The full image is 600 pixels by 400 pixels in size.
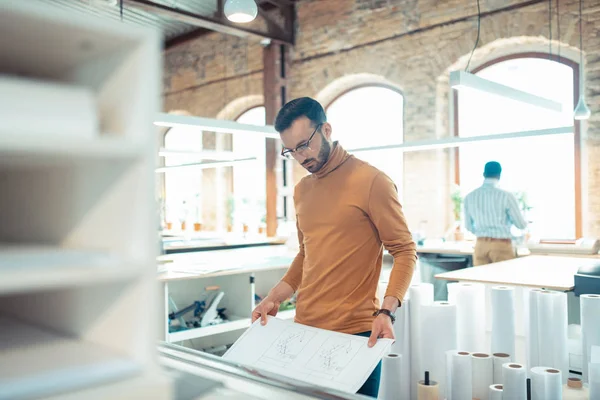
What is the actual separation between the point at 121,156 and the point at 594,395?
74.3 inches

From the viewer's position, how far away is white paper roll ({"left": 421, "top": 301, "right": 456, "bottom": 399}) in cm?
248

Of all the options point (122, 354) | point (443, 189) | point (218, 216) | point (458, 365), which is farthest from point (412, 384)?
point (218, 216)

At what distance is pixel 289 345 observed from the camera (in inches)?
64.9

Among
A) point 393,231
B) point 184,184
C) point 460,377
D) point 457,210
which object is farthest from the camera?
point 184,184

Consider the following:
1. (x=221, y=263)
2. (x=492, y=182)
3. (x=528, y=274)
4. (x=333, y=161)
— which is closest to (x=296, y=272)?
(x=333, y=161)

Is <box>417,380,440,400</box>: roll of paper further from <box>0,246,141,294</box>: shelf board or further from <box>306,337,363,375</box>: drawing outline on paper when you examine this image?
<box>0,246,141,294</box>: shelf board

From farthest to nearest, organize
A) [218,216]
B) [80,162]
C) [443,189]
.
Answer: [218,216] → [443,189] → [80,162]

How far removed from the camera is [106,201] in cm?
94

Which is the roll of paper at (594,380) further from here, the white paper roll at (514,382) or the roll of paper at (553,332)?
the roll of paper at (553,332)

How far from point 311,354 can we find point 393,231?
17.5 inches

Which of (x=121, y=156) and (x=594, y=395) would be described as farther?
(x=594, y=395)

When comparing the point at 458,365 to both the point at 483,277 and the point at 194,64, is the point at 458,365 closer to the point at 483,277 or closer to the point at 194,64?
the point at 483,277

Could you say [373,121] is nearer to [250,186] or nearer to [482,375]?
[250,186]

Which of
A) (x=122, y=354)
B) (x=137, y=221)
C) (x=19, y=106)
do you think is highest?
(x=19, y=106)
